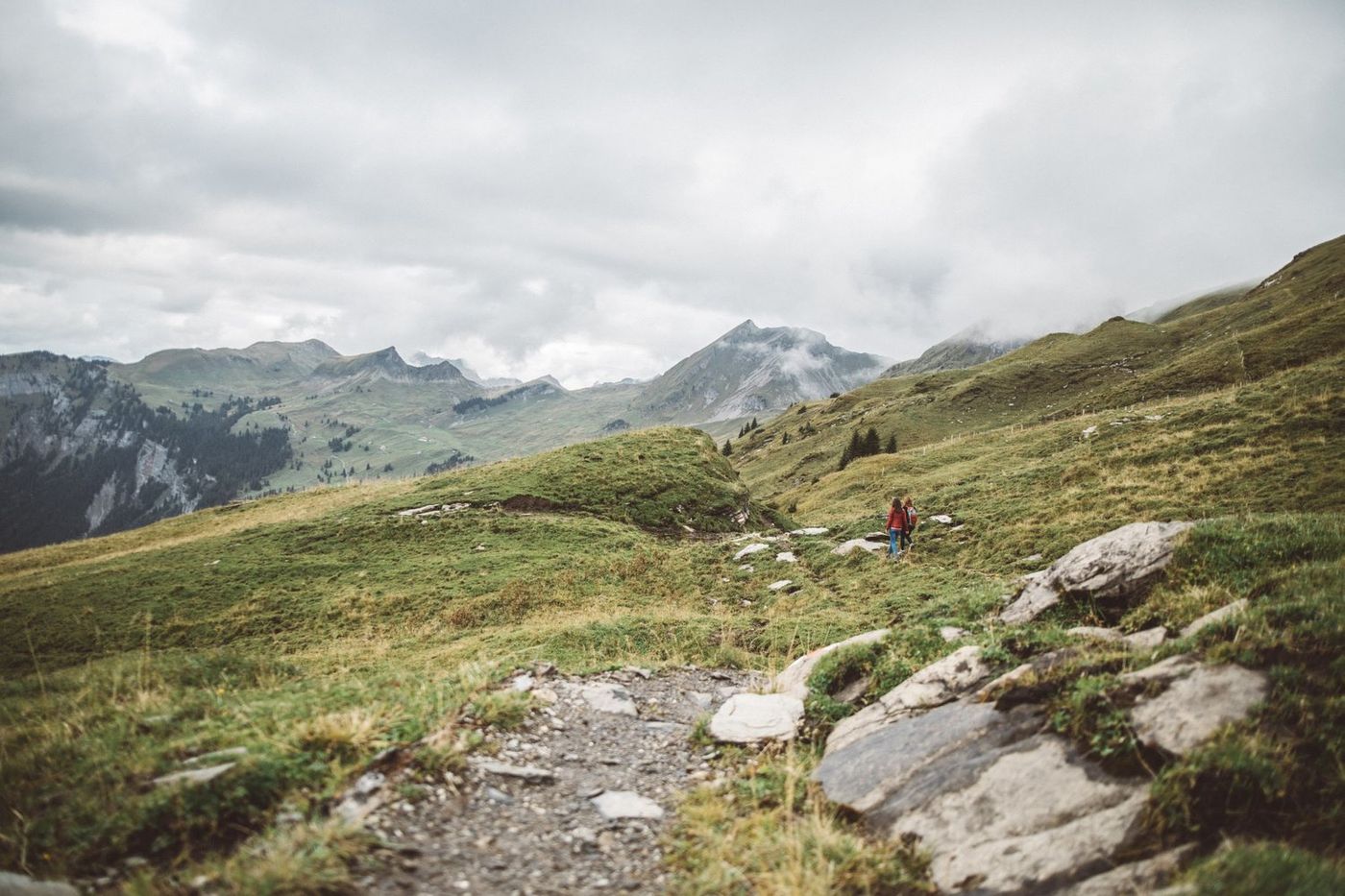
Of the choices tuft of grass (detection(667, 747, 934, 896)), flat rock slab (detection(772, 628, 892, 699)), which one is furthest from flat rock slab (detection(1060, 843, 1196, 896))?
flat rock slab (detection(772, 628, 892, 699))

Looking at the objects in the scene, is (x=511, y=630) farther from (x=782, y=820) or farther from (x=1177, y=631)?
(x=1177, y=631)

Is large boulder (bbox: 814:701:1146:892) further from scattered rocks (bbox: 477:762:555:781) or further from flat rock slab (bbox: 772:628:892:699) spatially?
scattered rocks (bbox: 477:762:555:781)

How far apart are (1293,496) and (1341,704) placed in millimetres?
19929

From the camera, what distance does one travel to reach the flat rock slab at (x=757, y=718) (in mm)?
9828

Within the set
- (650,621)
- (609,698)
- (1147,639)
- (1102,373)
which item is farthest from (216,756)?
(1102,373)

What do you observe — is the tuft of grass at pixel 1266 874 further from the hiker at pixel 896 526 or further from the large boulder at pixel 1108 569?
the hiker at pixel 896 526

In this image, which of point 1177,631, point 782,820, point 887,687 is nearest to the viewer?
point 782,820

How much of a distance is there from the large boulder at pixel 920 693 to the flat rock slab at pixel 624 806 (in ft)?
9.67

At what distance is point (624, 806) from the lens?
26.2ft

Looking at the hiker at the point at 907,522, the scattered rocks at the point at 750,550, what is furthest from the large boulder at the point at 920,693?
the scattered rocks at the point at 750,550

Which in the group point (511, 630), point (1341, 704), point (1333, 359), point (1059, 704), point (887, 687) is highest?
point (1333, 359)

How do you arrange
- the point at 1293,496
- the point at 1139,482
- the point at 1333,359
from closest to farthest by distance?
the point at 1293,496, the point at 1139,482, the point at 1333,359

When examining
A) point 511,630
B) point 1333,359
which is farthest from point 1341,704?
point 1333,359

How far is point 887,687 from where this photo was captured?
406 inches
